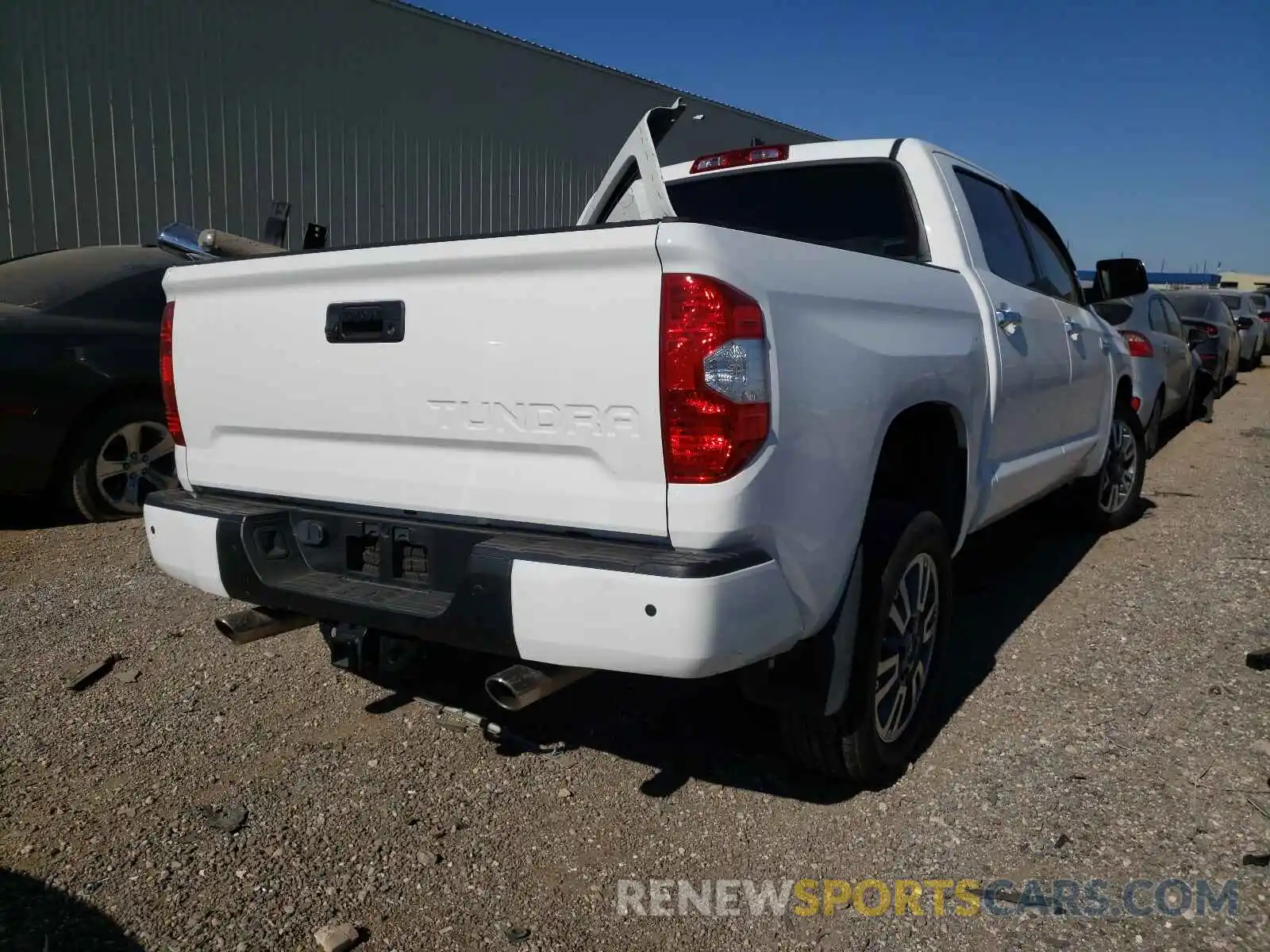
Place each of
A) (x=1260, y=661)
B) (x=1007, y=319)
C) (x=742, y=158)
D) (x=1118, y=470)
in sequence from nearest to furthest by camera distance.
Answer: (x=1007, y=319), (x=1260, y=661), (x=742, y=158), (x=1118, y=470)

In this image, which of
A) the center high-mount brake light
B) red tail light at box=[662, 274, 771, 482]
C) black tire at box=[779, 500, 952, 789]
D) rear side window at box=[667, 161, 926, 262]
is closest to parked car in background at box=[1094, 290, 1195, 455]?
rear side window at box=[667, 161, 926, 262]

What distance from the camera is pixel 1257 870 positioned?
255 cm

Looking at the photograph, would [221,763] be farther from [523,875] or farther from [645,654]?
[645,654]

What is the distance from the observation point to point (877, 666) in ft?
8.94

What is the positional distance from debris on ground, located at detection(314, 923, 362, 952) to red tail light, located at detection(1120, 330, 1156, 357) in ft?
24.4

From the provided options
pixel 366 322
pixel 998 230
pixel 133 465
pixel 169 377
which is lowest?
pixel 133 465

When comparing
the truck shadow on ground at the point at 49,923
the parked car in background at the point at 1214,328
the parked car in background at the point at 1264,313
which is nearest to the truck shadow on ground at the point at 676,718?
the truck shadow on ground at the point at 49,923

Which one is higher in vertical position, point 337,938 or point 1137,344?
point 1137,344

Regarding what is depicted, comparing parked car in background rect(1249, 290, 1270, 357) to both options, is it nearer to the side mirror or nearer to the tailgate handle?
the side mirror

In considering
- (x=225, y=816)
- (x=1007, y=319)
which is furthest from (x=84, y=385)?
(x=1007, y=319)

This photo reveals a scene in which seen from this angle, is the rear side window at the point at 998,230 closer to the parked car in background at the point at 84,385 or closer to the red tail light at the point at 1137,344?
the red tail light at the point at 1137,344

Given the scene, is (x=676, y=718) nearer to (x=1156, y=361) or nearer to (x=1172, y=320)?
(x=1156, y=361)

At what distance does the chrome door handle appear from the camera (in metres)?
3.61

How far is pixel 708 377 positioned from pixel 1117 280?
407cm
